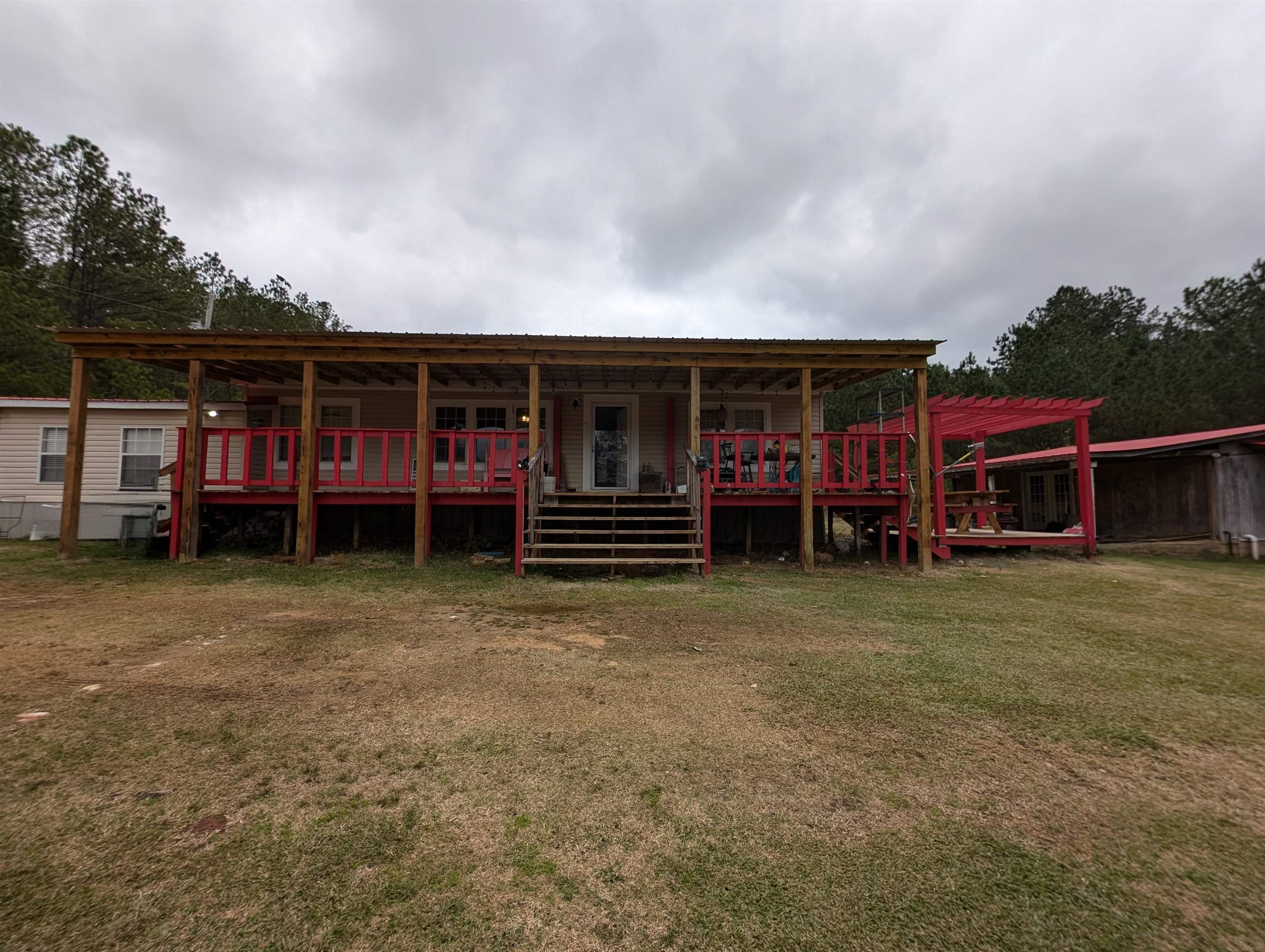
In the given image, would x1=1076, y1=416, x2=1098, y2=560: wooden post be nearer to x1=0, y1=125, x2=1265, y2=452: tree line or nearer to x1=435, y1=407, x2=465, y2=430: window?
x1=0, y1=125, x2=1265, y2=452: tree line

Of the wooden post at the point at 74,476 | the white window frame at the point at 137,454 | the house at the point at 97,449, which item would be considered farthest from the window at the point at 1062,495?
the white window frame at the point at 137,454

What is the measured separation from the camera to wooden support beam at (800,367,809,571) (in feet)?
27.1

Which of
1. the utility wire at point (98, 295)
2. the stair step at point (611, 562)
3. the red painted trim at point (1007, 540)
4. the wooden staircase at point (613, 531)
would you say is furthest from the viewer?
the utility wire at point (98, 295)

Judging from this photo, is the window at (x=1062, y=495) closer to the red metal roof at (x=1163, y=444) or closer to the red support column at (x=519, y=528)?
the red metal roof at (x=1163, y=444)

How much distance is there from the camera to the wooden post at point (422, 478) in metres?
8.23

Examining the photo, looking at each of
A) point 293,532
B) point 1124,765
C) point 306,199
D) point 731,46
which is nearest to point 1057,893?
point 1124,765

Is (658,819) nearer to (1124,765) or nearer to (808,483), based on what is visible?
(1124,765)

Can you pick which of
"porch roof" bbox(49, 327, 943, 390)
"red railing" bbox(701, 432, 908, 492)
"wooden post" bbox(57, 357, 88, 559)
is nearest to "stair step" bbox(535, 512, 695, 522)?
"red railing" bbox(701, 432, 908, 492)

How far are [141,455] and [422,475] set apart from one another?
8261mm

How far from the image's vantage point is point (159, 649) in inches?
159

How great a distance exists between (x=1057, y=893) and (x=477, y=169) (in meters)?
31.0

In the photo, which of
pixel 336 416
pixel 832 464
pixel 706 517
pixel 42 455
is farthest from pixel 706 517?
pixel 42 455

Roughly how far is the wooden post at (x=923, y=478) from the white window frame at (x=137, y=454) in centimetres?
1518

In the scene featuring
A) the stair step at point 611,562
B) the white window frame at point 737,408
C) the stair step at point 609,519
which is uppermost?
the white window frame at point 737,408
